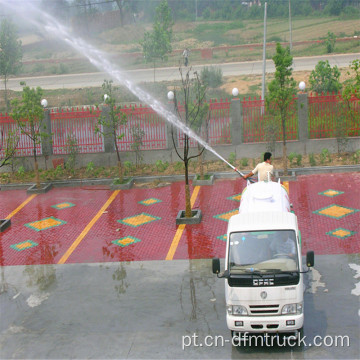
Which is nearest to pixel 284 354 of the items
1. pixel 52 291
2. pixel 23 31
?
pixel 52 291

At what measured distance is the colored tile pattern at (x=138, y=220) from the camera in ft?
59.8

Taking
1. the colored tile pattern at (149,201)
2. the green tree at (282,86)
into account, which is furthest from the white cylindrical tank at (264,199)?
the green tree at (282,86)

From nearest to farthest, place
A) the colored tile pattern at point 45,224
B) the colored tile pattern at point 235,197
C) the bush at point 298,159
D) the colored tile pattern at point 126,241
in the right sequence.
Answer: the colored tile pattern at point 126,241 → the colored tile pattern at point 45,224 → the colored tile pattern at point 235,197 → the bush at point 298,159

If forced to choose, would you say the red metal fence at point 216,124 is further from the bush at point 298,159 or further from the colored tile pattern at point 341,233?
the colored tile pattern at point 341,233

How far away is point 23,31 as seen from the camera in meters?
82.9

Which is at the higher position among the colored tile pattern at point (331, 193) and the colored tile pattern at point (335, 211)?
the colored tile pattern at point (331, 193)

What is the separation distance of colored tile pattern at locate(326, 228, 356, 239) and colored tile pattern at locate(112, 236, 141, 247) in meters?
5.23

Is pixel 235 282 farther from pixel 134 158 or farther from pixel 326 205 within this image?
pixel 134 158

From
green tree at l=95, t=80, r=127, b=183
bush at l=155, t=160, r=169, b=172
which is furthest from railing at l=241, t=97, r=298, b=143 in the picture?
green tree at l=95, t=80, r=127, b=183

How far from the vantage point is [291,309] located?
10398 millimetres

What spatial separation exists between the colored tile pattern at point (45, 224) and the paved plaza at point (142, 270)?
0.12ft

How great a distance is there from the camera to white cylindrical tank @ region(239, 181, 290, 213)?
12.1 metres

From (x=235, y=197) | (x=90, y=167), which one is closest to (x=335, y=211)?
(x=235, y=197)

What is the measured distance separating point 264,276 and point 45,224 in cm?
1006
